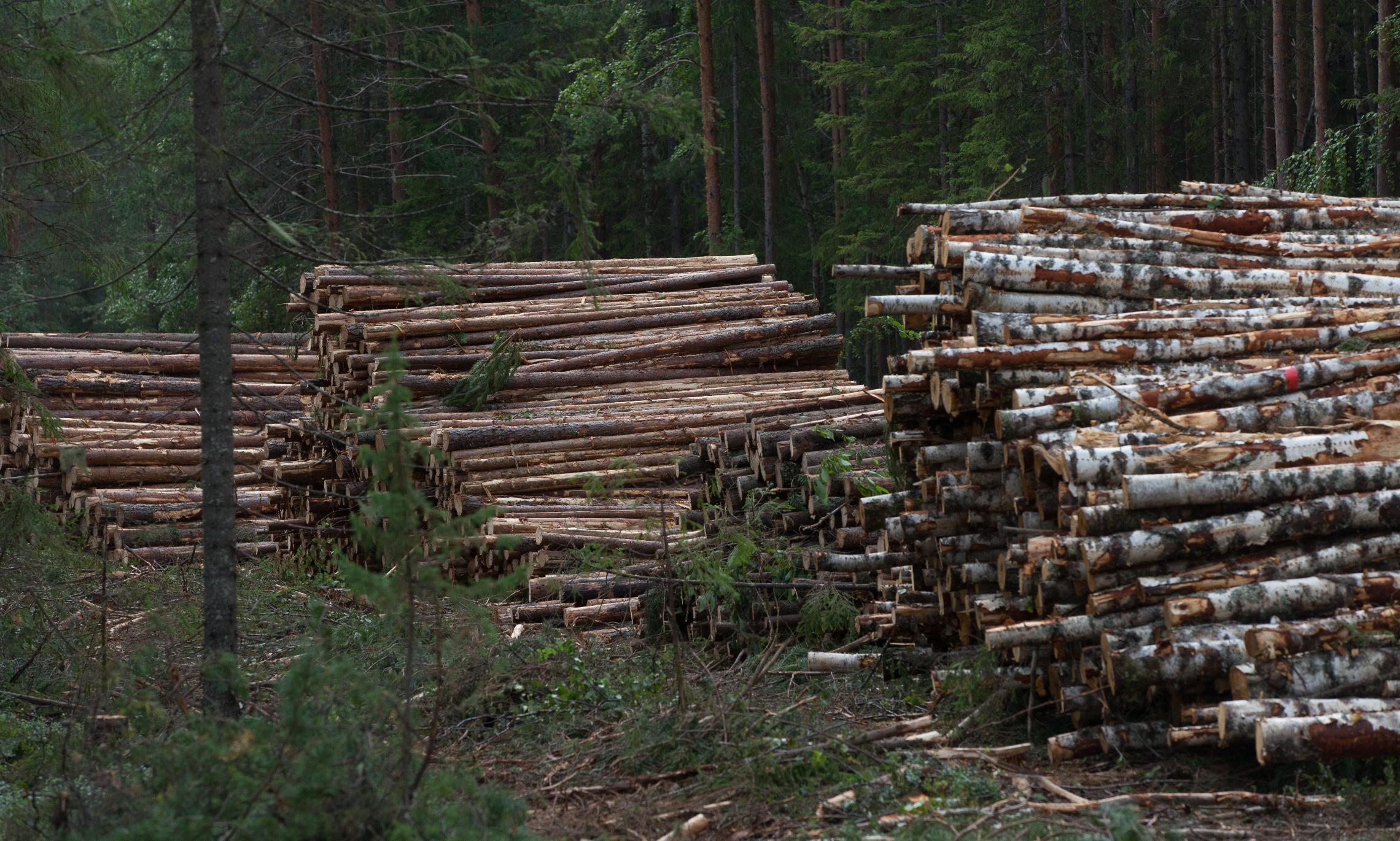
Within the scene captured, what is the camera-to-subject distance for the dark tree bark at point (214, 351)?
6.01 m

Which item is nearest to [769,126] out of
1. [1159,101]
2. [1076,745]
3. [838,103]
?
[838,103]

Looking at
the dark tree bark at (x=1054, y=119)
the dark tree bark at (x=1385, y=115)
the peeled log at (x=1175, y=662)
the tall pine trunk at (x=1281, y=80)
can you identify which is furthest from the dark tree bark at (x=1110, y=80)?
the peeled log at (x=1175, y=662)

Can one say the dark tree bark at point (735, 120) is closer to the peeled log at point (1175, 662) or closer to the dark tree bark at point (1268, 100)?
the dark tree bark at point (1268, 100)

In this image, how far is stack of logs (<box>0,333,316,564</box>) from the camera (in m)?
13.1

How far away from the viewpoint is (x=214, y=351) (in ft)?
19.7

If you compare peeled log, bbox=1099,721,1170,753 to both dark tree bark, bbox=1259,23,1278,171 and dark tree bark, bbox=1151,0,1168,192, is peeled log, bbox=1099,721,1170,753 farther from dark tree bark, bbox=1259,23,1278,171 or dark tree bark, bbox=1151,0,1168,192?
dark tree bark, bbox=1259,23,1278,171

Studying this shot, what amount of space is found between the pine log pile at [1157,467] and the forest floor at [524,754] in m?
0.32

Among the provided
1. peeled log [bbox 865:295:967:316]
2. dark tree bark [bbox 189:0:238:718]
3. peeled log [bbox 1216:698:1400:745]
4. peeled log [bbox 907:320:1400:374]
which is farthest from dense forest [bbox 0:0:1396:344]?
peeled log [bbox 1216:698:1400:745]

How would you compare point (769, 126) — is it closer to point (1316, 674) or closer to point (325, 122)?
point (325, 122)

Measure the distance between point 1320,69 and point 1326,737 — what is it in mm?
14448

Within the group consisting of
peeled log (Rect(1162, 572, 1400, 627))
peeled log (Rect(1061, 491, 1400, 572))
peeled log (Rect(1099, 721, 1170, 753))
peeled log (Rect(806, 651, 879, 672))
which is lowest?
peeled log (Rect(806, 651, 879, 672))

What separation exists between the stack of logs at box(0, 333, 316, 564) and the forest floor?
406 cm

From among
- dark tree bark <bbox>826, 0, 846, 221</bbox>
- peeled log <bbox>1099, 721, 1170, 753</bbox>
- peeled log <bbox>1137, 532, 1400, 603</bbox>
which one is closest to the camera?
peeled log <bbox>1137, 532, 1400, 603</bbox>

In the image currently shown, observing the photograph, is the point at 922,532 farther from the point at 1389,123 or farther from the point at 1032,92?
the point at 1032,92
